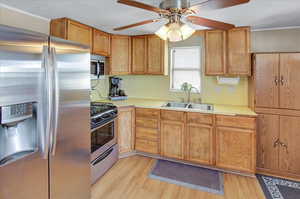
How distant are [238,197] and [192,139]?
3.07 ft

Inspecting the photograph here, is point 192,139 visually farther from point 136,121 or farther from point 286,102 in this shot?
point 286,102

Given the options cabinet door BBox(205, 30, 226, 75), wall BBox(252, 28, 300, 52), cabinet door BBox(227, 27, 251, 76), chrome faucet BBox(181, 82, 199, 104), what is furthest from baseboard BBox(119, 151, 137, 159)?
wall BBox(252, 28, 300, 52)

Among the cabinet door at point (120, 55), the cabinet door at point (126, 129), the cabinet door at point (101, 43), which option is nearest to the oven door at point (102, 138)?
the cabinet door at point (126, 129)

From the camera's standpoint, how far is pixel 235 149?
2.54m

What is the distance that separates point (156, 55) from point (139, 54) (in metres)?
0.35

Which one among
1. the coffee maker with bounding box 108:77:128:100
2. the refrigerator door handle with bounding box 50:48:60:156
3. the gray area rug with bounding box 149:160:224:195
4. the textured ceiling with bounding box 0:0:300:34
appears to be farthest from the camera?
the coffee maker with bounding box 108:77:128:100

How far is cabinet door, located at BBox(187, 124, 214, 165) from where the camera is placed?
8.78ft

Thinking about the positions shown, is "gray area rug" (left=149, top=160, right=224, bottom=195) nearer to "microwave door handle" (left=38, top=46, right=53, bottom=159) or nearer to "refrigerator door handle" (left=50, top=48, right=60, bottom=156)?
"refrigerator door handle" (left=50, top=48, right=60, bottom=156)

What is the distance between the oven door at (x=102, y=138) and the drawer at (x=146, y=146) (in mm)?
439

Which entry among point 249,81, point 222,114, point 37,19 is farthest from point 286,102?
point 37,19

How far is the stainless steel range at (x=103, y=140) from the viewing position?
232cm

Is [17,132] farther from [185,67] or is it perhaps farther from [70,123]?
[185,67]

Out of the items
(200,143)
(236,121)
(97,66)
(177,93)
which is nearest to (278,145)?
(236,121)

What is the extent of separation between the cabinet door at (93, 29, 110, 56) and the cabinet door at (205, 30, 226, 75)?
1740 mm
